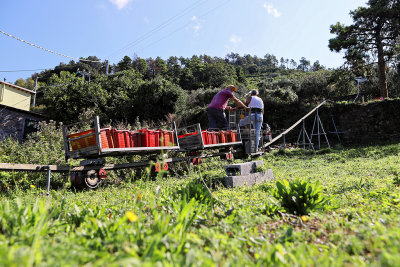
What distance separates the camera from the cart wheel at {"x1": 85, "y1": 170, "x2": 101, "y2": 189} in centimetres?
517

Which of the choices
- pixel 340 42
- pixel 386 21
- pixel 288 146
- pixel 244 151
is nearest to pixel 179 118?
pixel 288 146

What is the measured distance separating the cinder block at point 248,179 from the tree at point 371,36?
563 inches

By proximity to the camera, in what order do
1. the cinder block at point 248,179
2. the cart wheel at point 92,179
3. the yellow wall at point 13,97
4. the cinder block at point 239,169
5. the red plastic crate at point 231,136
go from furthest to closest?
the yellow wall at point 13,97
the red plastic crate at point 231,136
the cart wheel at point 92,179
the cinder block at point 239,169
the cinder block at point 248,179

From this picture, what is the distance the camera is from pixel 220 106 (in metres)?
7.20

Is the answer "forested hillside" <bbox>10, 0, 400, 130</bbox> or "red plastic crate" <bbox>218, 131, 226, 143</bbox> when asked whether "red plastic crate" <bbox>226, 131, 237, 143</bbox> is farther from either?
"forested hillside" <bbox>10, 0, 400, 130</bbox>

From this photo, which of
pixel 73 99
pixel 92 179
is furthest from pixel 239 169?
pixel 73 99

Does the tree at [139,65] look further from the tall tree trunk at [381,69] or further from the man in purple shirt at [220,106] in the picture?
the man in purple shirt at [220,106]

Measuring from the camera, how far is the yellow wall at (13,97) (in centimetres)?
2152

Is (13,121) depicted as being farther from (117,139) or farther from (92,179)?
(117,139)

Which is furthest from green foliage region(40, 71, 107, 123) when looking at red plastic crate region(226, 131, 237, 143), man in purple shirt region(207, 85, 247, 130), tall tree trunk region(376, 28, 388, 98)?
tall tree trunk region(376, 28, 388, 98)

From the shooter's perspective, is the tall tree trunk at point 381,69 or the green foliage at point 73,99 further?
the green foliage at point 73,99

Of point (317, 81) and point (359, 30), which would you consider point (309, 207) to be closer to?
point (359, 30)

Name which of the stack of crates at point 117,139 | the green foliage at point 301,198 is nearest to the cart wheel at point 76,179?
the stack of crates at point 117,139

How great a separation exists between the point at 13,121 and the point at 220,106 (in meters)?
21.2
